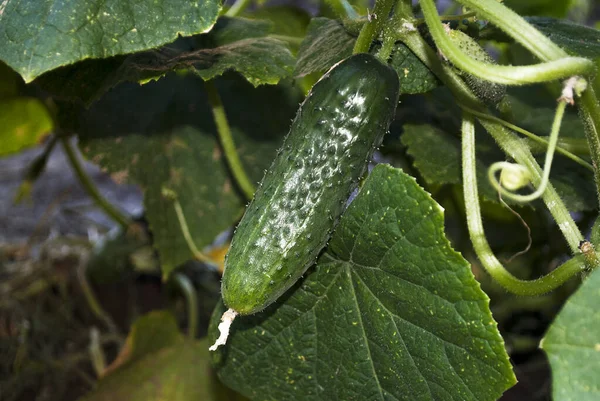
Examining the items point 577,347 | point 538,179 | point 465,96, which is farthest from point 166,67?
point 577,347

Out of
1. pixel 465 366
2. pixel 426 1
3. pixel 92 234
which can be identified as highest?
pixel 426 1

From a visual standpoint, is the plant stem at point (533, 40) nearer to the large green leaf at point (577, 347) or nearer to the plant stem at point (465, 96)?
the plant stem at point (465, 96)

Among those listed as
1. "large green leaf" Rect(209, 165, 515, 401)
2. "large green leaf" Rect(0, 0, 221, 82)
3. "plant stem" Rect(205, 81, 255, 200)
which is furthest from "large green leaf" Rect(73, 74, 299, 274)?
"large green leaf" Rect(0, 0, 221, 82)

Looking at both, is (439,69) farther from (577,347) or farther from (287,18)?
(287,18)

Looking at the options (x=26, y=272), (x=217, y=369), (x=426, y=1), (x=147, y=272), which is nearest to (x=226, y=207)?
(x=217, y=369)

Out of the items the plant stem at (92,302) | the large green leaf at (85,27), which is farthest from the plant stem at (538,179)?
the plant stem at (92,302)

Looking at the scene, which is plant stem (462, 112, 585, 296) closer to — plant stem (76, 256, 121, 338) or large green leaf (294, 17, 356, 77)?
large green leaf (294, 17, 356, 77)

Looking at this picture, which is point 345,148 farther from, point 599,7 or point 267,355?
point 599,7
